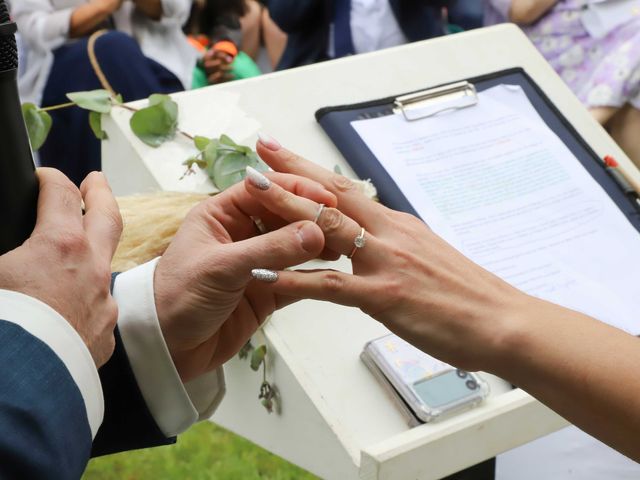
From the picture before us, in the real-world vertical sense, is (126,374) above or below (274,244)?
below

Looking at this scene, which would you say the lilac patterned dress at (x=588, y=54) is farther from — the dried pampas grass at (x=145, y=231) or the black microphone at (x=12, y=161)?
the black microphone at (x=12, y=161)

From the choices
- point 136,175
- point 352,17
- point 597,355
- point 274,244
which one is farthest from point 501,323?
point 352,17

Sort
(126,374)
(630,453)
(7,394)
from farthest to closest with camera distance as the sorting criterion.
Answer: (126,374)
(630,453)
(7,394)

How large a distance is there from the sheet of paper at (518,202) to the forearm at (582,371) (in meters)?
0.36

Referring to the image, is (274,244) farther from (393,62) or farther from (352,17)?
(352,17)

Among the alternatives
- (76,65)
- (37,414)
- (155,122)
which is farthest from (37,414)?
(76,65)

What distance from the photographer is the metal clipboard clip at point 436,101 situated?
4.63 ft

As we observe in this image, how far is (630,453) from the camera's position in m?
0.81

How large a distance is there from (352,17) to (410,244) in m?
1.52

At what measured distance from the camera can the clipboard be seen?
129 centimetres

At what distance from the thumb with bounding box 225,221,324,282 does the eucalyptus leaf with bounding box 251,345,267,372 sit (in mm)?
279

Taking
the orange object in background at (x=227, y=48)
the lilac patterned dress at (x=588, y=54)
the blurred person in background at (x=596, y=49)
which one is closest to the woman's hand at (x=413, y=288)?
the blurred person in background at (x=596, y=49)

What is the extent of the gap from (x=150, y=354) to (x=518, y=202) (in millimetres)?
664

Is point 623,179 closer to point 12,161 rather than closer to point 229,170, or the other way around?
point 229,170
